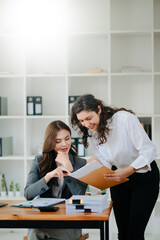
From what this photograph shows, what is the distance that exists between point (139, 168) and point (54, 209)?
588 millimetres

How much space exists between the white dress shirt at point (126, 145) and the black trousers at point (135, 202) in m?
0.08

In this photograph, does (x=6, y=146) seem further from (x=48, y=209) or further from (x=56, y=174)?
(x=48, y=209)

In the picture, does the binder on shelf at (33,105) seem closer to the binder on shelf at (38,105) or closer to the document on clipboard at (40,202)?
the binder on shelf at (38,105)

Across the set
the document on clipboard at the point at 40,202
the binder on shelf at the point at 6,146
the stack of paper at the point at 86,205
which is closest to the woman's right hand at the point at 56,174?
the document on clipboard at the point at 40,202

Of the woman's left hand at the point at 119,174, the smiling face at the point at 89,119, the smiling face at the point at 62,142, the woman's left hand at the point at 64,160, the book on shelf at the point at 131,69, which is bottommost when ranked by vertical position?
the woman's left hand at the point at 119,174

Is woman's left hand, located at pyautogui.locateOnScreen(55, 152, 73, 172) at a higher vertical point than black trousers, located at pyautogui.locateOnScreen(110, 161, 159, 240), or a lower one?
higher

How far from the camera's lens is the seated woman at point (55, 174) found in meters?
2.62

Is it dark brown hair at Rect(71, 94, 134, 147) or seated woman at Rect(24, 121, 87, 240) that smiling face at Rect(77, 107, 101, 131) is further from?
seated woman at Rect(24, 121, 87, 240)

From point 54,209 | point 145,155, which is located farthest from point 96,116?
point 54,209

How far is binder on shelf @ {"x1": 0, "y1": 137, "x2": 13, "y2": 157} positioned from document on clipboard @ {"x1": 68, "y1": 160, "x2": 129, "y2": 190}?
2365 mm

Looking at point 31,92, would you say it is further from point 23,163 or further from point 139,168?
point 139,168

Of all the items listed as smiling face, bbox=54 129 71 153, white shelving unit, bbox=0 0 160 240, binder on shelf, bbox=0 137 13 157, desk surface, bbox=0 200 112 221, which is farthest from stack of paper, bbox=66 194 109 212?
A: binder on shelf, bbox=0 137 13 157

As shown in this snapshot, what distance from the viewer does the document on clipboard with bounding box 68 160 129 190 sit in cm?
236

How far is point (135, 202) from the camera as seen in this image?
101 inches
